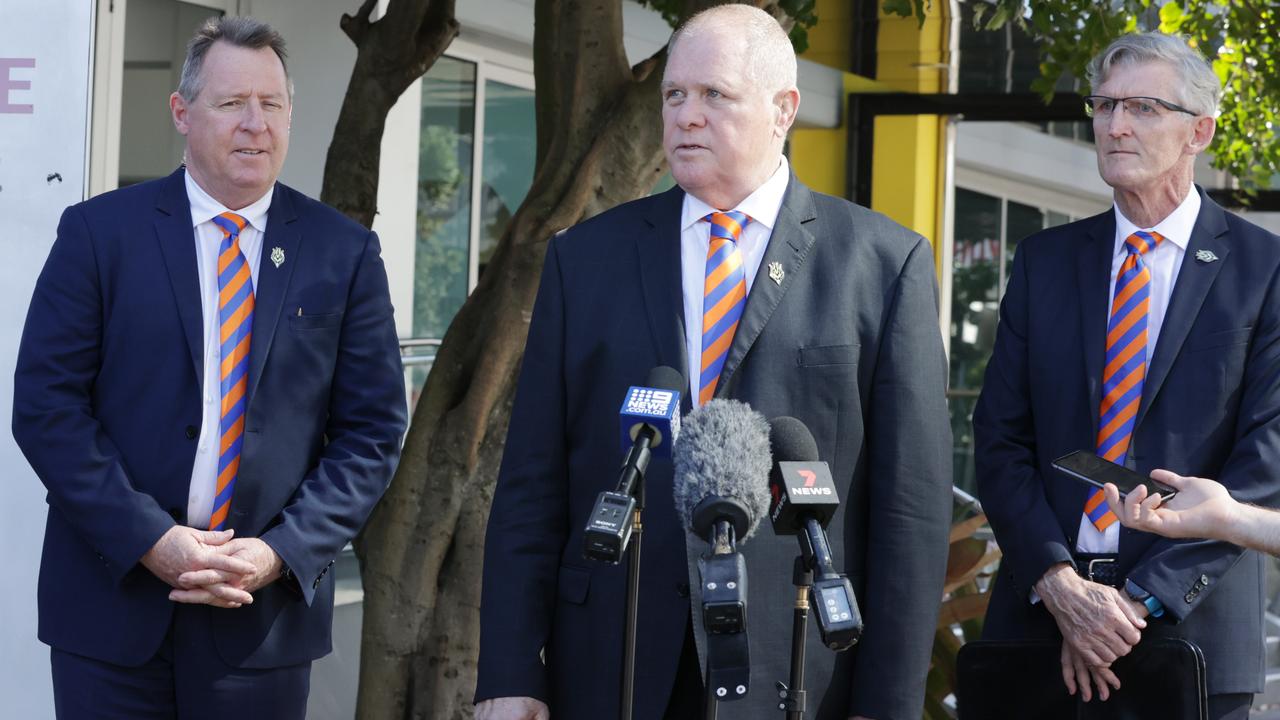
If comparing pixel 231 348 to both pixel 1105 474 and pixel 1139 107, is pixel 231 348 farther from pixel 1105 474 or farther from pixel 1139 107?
pixel 1139 107

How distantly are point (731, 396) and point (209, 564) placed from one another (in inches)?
49.2

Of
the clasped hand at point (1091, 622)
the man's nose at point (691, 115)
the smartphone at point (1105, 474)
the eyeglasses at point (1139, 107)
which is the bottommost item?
the clasped hand at point (1091, 622)

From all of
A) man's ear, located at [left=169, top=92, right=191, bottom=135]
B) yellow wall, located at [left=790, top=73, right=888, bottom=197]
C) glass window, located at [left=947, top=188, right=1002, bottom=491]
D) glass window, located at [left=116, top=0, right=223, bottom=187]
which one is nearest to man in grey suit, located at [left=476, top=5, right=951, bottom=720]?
man's ear, located at [left=169, top=92, right=191, bottom=135]

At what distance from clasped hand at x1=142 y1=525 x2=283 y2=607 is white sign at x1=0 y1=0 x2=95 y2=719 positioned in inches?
28.7

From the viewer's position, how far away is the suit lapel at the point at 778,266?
3273 millimetres

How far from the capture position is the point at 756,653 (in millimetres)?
3291

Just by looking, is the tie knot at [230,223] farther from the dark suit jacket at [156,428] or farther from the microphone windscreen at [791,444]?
the microphone windscreen at [791,444]

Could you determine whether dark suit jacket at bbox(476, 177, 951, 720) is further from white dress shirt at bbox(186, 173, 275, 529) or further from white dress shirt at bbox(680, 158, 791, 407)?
white dress shirt at bbox(186, 173, 275, 529)

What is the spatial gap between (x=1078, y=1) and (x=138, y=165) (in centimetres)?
427

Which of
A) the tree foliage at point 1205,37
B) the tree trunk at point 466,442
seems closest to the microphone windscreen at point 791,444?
the tree trunk at point 466,442

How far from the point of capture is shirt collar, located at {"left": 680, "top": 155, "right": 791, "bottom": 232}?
3.43m

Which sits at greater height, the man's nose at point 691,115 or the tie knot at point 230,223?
the man's nose at point 691,115

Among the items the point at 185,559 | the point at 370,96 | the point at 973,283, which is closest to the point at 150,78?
the point at 370,96

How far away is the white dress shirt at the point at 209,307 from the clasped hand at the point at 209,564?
102mm
